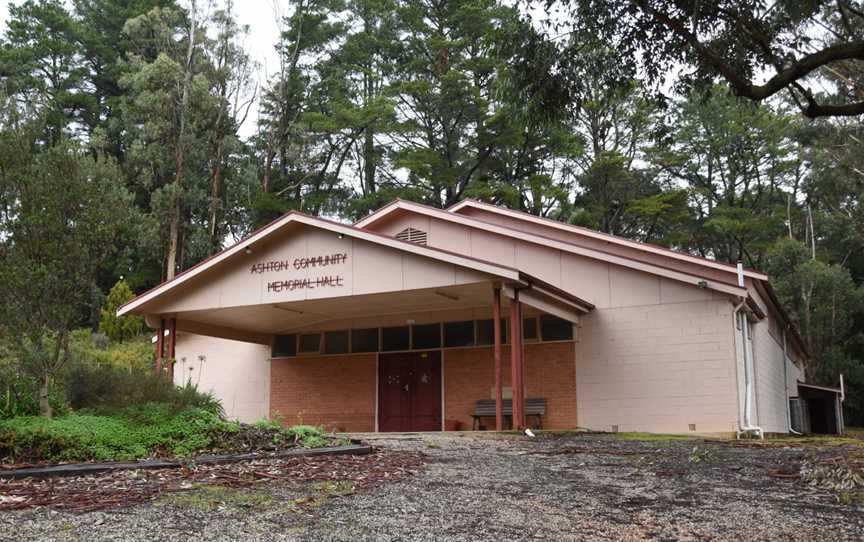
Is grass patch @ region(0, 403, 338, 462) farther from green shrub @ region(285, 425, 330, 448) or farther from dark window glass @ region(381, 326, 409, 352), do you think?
dark window glass @ region(381, 326, 409, 352)

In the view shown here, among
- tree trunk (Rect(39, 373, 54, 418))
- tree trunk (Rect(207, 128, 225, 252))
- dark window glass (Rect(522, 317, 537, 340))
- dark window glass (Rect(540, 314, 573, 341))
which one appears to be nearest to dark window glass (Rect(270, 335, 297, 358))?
dark window glass (Rect(522, 317, 537, 340))

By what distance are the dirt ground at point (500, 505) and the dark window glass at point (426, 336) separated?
10218 mm

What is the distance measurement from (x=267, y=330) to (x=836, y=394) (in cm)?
2307

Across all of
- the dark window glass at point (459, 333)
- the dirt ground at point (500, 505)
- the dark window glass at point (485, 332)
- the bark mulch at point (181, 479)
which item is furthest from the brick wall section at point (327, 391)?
the bark mulch at point (181, 479)

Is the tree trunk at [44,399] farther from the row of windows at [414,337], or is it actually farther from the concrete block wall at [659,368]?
the concrete block wall at [659,368]

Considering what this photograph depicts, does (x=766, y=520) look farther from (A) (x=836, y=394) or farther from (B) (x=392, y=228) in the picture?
(A) (x=836, y=394)

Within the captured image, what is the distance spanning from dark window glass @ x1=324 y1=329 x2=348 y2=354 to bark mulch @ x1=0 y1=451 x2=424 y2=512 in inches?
464

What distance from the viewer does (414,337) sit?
20047mm

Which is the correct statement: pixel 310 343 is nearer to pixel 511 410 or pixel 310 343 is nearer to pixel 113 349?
pixel 511 410

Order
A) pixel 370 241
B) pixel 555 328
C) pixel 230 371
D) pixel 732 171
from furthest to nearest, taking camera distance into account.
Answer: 1. pixel 732 171
2. pixel 230 371
3. pixel 555 328
4. pixel 370 241

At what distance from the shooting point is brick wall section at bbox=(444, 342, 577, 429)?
1791cm

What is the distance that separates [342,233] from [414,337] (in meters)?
4.88

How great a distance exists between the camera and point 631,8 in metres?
12.4

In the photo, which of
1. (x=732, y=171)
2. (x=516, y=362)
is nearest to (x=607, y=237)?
(x=516, y=362)
